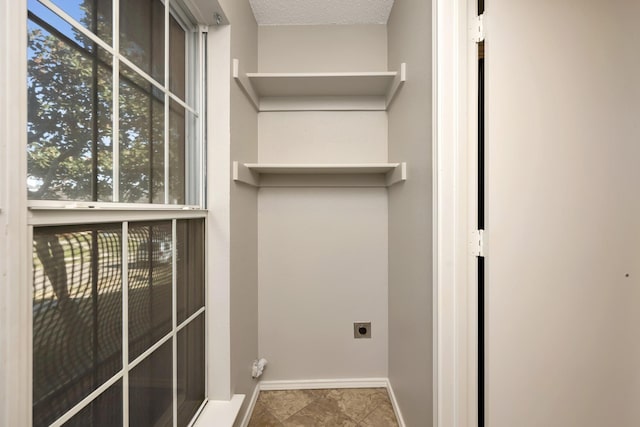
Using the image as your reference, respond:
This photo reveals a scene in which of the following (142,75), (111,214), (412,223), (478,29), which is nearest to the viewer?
(111,214)

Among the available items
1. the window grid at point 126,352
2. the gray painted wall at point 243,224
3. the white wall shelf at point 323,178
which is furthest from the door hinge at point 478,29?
the window grid at point 126,352

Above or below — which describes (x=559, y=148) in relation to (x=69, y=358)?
above

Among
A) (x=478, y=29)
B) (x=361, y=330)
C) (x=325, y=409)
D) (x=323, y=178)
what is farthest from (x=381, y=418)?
(x=478, y=29)

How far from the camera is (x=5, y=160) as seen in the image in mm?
471

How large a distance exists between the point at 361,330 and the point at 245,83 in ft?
5.59

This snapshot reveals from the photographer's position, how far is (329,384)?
186cm

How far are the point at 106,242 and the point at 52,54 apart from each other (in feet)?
1.43

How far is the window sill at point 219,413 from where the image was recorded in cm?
114

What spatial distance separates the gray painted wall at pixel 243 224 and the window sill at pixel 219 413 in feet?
0.23

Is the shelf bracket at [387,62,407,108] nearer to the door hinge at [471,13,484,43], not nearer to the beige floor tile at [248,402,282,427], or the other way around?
the door hinge at [471,13,484,43]

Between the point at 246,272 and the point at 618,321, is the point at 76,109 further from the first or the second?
the point at 618,321

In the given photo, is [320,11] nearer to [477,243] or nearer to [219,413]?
[477,243]

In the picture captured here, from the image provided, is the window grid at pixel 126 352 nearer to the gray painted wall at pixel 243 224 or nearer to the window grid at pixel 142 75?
the window grid at pixel 142 75

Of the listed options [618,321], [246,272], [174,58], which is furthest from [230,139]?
[618,321]
